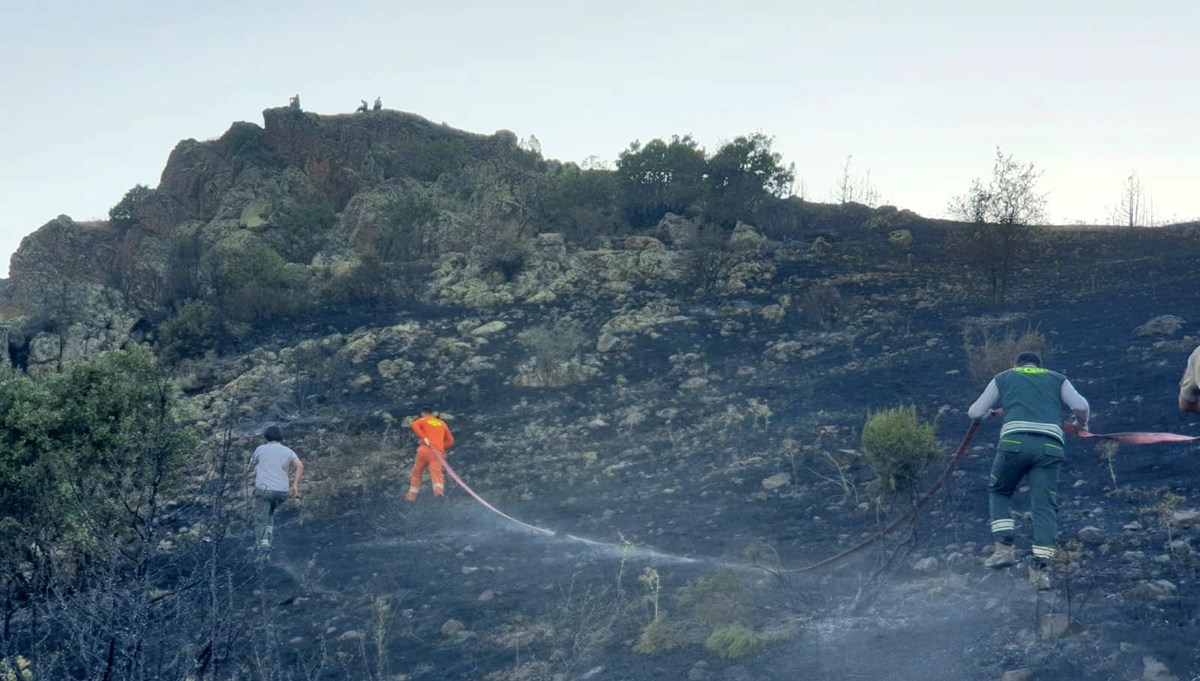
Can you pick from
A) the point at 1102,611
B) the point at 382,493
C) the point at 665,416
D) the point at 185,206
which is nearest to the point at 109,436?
the point at 382,493

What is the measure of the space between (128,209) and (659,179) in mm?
14384

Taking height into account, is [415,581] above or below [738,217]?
below

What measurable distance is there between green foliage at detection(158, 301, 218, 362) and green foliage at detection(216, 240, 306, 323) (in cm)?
54

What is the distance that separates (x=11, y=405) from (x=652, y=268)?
12.5 meters

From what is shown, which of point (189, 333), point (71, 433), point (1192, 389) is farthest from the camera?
point (189, 333)

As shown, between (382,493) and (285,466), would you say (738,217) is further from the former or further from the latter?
(285,466)

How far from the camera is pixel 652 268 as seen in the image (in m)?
19.6

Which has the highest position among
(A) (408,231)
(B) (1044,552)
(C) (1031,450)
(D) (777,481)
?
(A) (408,231)

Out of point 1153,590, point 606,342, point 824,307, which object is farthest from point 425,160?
point 1153,590

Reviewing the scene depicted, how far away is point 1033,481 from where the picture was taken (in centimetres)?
612

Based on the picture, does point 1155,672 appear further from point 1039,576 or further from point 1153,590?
point 1039,576

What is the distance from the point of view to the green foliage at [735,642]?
557cm

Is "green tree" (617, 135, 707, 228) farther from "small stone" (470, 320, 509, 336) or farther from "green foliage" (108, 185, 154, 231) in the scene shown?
"green foliage" (108, 185, 154, 231)

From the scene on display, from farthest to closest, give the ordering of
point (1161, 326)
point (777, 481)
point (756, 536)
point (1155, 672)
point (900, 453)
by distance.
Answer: point (1161, 326)
point (777, 481)
point (756, 536)
point (900, 453)
point (1155, 672)
